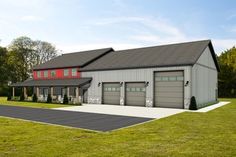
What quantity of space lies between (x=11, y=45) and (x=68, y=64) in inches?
1408

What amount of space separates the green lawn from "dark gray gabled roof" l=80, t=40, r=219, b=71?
44.0ft

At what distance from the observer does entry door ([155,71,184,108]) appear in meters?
22.0

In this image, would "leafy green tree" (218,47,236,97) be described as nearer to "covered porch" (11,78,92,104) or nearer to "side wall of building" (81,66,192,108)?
"side wall of building" (81,66,192,108)

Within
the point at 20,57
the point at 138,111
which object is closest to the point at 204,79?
the point at 138,111

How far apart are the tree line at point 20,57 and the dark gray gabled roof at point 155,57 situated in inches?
1396

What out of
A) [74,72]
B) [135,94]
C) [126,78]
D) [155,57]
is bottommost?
[135,94]

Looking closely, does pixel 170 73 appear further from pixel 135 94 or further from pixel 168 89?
pixel 135 94

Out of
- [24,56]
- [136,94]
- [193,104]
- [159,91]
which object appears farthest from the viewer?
[24,56]

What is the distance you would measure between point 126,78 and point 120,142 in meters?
18.1

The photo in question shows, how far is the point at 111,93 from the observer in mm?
27188

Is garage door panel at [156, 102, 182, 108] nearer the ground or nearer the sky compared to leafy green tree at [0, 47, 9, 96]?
nearer the ground

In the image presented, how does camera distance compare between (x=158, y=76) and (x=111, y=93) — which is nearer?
(x=158, y=76)

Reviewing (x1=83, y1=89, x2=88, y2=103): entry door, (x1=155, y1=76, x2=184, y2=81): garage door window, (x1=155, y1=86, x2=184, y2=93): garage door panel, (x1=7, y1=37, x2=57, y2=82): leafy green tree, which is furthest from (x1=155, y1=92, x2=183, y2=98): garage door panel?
(x1=7, y1=37, x2=57, y2=82): leafy green tree

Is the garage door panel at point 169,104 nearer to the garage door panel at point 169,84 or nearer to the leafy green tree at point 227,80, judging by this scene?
the garage door panel at point 169,84
